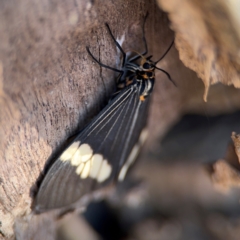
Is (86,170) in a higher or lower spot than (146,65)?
lower

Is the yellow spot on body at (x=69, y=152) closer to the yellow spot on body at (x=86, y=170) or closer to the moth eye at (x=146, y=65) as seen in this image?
the yellow spot on body at (x=86, y=170)

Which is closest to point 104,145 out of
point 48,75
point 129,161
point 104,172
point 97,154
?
point 97,154

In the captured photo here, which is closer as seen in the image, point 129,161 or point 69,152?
point 69,152

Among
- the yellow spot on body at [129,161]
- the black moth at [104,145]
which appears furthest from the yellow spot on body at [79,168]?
the yellow spot on body at [129,161]

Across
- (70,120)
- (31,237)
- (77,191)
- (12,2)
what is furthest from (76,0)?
(31,237)

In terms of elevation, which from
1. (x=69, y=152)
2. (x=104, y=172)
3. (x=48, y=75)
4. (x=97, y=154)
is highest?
(x=48, y=75)

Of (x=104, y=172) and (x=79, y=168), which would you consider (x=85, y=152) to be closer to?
(x=79, y=168)

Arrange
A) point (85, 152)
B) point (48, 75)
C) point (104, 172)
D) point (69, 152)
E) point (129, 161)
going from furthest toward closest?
point (129, 161) < point (104, 172) < point (85, 152) < point (69, 152) < point (48, 75)

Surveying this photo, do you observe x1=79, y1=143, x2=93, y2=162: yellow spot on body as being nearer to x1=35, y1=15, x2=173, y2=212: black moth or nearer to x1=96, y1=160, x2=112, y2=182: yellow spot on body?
x1=35, y1=15, x2=173, y2=212: black moth
